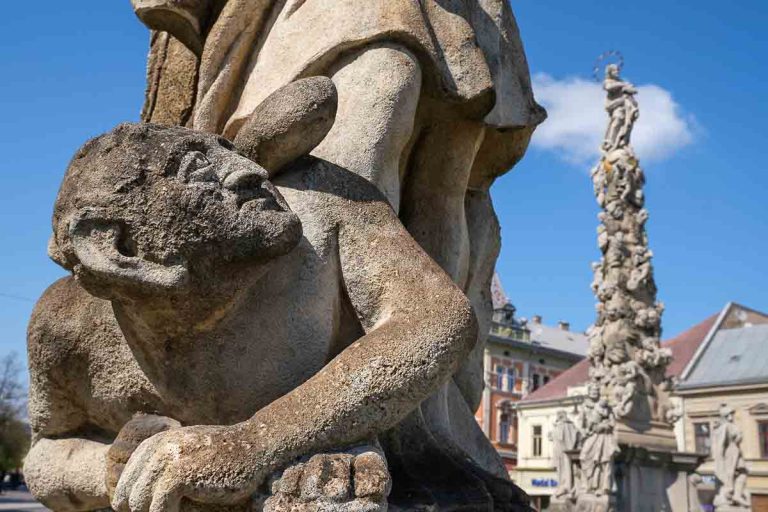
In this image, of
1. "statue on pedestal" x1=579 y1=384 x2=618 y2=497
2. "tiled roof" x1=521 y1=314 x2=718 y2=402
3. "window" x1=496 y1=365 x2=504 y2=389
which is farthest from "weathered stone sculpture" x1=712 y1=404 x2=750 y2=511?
"window" x1=496 y1=365 x2=504 y2=389

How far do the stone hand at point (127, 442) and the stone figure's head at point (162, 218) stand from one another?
312mm

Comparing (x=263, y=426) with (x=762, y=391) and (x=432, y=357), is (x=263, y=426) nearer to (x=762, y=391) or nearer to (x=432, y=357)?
(x=432, y=357)

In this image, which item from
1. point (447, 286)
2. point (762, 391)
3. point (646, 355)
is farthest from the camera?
point (762, 391)

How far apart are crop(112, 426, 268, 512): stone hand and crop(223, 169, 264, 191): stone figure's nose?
18.6 inches

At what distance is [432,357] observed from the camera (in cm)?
184

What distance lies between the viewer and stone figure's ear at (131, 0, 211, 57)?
9.16ft

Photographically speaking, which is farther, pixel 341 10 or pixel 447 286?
pixel 341 10

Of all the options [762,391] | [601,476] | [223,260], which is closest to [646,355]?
[601,476]

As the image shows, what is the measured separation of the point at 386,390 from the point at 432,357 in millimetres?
121

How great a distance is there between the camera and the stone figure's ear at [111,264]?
1.73 m

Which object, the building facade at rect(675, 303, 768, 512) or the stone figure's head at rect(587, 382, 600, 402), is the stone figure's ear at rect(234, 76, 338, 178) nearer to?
the stone figure's head at rect(587, 382, 600, 402)

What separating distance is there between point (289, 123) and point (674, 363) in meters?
39.0

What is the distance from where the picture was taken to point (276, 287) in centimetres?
195

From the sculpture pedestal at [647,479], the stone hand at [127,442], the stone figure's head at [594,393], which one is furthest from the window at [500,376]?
the stone hand at [127,442]
